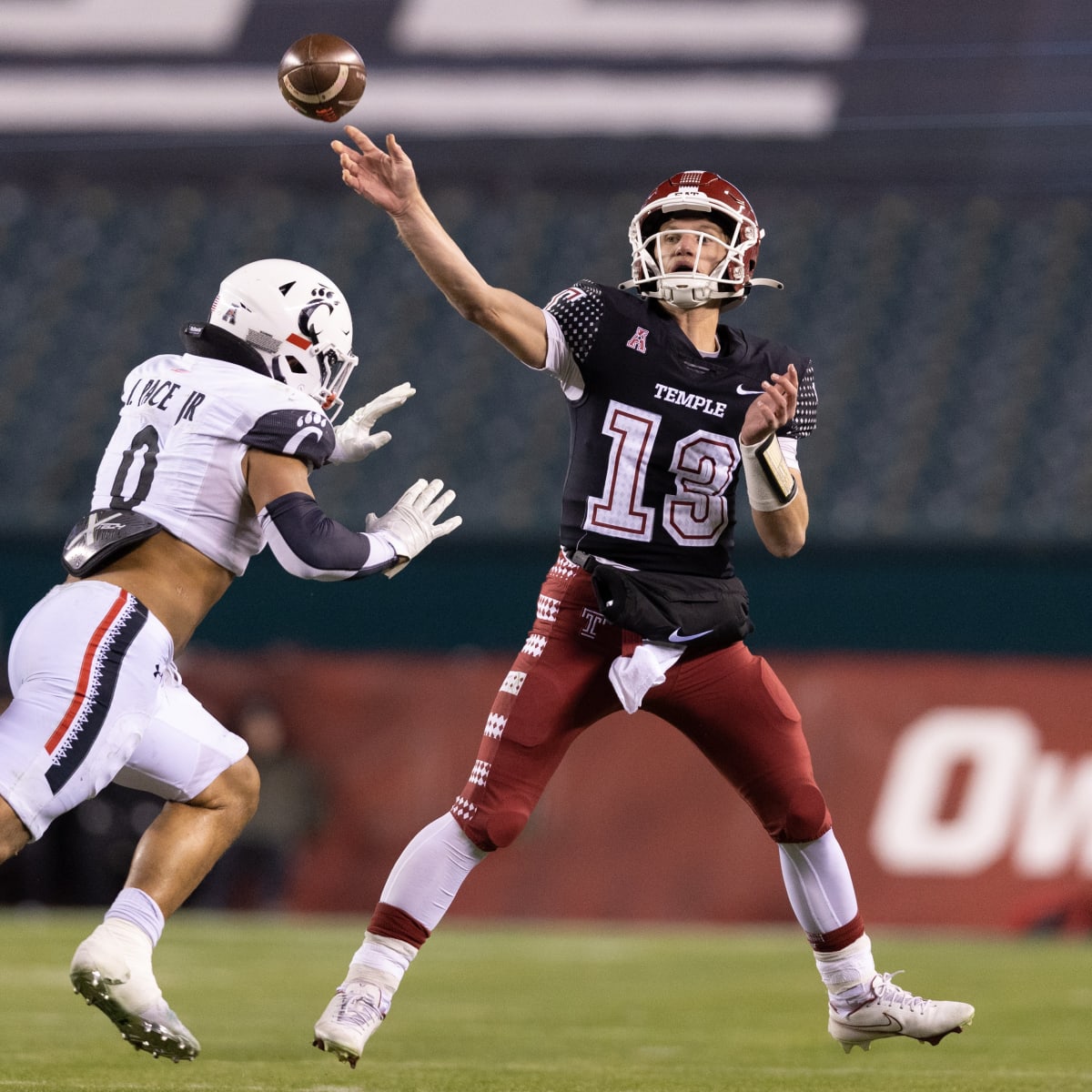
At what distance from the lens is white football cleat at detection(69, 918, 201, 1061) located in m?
4.21

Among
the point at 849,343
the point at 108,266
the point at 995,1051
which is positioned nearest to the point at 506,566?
the point at 849,343

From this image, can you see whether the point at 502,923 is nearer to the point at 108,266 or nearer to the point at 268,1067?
the point at 268,1067

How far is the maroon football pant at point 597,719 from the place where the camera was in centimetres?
455

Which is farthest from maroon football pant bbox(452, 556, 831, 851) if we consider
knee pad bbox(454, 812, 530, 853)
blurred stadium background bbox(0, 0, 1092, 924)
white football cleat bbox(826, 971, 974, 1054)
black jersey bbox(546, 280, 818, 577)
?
blurred stadium background bbox(0, 0, 1092, 924)

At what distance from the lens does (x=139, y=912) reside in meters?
4.46

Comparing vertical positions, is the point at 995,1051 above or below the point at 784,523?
below

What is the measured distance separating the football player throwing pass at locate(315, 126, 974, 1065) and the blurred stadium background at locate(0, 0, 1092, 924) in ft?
22.0

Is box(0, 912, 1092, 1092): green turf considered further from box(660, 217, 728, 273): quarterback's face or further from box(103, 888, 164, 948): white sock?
box(660, 217, 728, 273): quarterback's face

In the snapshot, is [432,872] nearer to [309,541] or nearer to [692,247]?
[309,541]

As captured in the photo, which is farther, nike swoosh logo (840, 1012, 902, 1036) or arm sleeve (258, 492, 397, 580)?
nike swoosh logo (840, 1012, 902, 1036)

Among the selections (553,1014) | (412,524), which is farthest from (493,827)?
(553,1014)

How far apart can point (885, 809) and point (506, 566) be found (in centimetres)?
292

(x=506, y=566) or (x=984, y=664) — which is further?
(x=506, y=566)

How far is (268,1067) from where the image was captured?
16.6 ft
